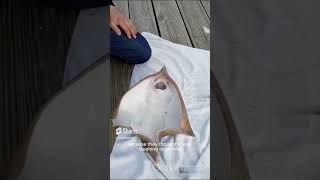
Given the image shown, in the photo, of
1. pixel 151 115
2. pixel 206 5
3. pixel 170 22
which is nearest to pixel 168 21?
pixel 170 22

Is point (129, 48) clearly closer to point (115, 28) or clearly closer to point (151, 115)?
point (115, 28)

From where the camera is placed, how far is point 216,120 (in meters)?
1.65

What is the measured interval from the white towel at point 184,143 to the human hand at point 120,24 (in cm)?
8

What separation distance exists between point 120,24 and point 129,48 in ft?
0.20

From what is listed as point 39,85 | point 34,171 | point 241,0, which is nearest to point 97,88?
point 39,85

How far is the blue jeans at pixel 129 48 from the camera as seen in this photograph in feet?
5.45

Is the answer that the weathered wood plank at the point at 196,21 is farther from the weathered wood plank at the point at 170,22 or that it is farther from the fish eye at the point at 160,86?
the fish eye at the point at 160,86

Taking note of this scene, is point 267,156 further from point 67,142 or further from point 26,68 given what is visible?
point 26,68

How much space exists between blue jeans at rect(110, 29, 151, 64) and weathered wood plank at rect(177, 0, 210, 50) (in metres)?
0.12

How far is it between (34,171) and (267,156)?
0.55m

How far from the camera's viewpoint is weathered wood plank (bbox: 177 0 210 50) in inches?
66.7

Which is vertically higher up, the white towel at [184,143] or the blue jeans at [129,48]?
the blue jeans at [129,48]

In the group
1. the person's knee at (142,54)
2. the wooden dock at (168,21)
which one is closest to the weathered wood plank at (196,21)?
the wooden dock at (168,21)

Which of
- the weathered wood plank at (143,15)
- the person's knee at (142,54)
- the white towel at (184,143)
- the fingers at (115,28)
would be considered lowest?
the white towel at (184,143)
